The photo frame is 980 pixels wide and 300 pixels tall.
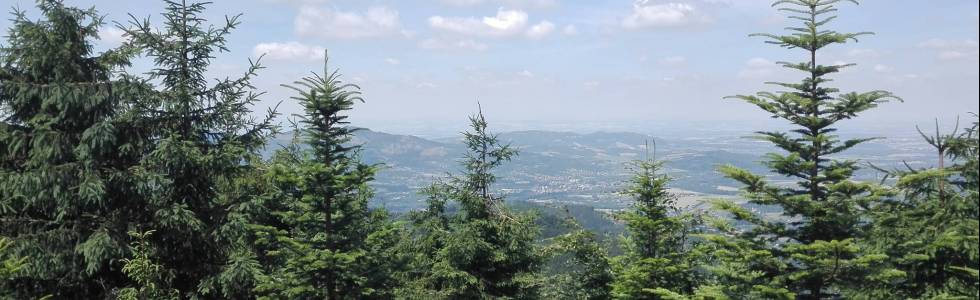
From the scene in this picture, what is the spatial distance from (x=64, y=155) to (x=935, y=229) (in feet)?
53.7

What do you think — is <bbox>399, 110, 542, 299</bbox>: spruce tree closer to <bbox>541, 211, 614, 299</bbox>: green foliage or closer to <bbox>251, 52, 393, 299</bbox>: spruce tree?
<bbox>541, 211, 614, 299</bbox>: green foliage

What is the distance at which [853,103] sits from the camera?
368 inches

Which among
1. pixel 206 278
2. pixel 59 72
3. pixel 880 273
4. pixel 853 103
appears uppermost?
pixel 59 72

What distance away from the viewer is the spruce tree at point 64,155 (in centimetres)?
1229

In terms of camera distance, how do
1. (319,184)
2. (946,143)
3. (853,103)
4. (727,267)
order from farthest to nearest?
(319,184) < (727,267) < (853,103) < (946,143)

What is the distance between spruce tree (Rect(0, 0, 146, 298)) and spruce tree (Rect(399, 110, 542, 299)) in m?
7.02

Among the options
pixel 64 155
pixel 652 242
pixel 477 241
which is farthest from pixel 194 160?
pixel 652 242

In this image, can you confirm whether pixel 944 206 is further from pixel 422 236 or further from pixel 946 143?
pixel 422 236

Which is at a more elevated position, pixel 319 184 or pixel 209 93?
pixel 209 93

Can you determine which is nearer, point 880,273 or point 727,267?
point 880,273

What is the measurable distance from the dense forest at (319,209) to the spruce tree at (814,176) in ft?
0.12

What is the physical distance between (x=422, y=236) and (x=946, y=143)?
12807 millimetres

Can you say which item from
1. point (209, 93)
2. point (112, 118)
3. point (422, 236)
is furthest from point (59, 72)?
point (422, 236)

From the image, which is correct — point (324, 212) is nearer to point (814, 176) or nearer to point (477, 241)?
point (477, 241)
